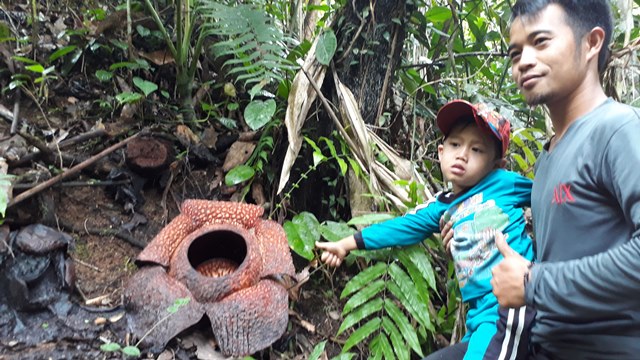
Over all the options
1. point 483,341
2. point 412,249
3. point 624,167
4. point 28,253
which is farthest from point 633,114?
point 28,253

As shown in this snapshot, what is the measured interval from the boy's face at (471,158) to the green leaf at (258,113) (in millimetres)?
1278

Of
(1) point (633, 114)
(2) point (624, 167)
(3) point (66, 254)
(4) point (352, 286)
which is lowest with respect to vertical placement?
(3) point (66, 254)

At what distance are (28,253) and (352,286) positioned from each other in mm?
1592

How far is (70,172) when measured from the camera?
2.73 m

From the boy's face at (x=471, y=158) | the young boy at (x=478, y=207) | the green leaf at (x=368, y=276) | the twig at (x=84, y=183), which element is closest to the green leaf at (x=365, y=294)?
the green leaf at (x=368, y=276)

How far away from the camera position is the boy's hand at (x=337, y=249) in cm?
221

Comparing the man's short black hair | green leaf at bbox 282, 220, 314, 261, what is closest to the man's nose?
the man's short black hair

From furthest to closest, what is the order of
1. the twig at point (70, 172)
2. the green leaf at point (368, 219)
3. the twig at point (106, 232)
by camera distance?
the twig at point (106, 232) < the twig at point (70, 172) < the green leaf at point (368, 219)

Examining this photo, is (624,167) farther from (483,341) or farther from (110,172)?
(110,172)

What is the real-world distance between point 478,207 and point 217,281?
4.07 ft

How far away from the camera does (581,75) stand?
1.46 meters

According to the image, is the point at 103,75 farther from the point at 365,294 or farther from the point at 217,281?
the point at 365,294

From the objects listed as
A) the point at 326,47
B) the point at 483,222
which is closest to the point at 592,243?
the point at 483,222

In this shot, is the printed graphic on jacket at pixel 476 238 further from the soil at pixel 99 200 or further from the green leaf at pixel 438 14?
the green leaf at pixel 438 14
